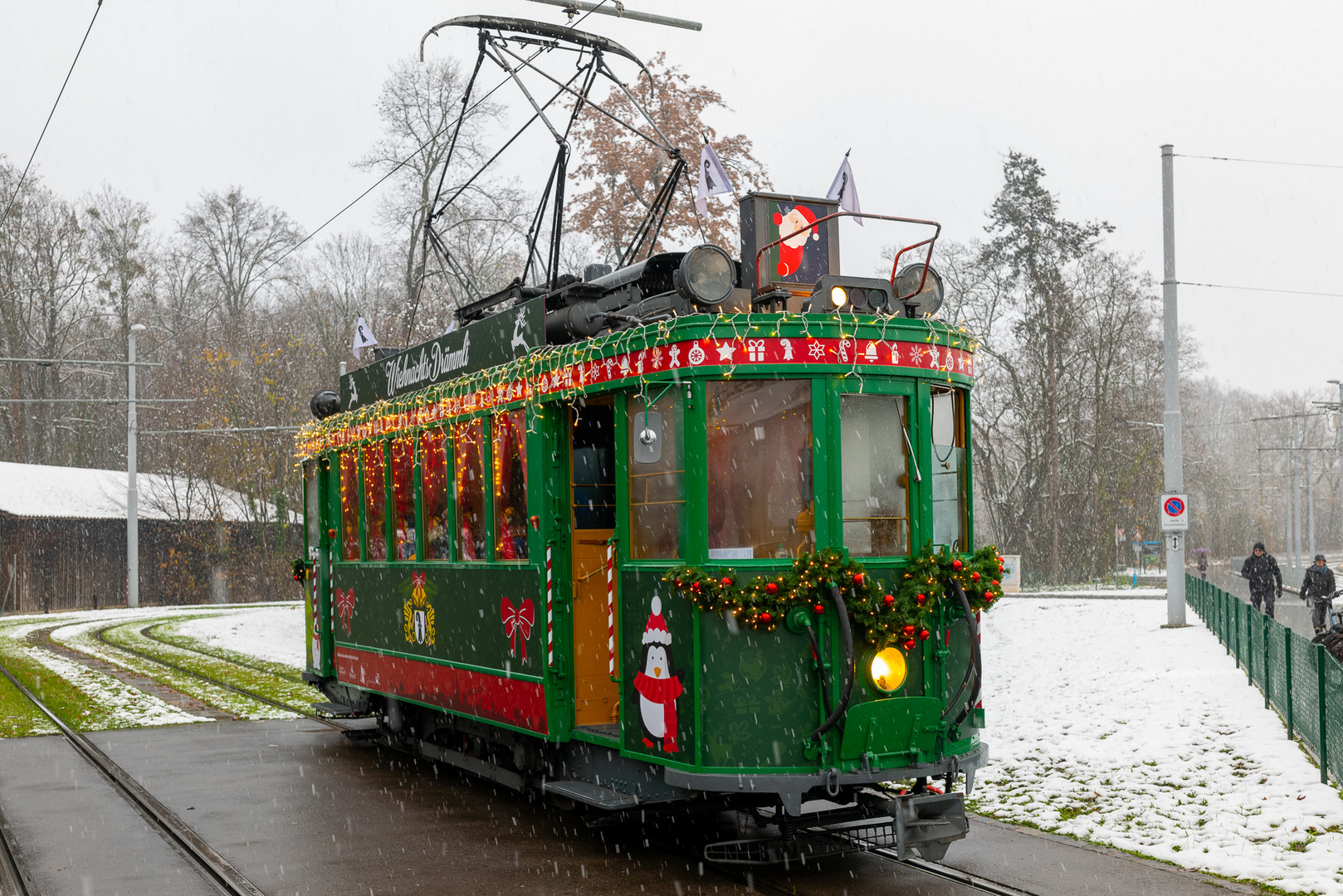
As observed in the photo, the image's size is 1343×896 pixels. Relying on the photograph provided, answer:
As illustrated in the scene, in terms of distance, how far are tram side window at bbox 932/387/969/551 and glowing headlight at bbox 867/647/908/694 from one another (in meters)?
0.71

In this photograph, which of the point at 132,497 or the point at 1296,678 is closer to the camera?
the point at 1296,678

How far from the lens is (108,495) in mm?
42375

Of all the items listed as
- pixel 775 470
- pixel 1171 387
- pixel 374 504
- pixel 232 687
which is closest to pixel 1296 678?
Result: pixel 775 470

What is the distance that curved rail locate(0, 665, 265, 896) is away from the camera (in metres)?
7.19

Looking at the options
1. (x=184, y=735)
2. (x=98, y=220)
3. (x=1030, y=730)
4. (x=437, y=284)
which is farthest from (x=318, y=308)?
(x=1030, y=730)

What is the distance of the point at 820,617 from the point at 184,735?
872 cm

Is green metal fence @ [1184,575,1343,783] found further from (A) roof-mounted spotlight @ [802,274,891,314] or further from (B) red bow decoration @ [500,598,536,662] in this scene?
(B) red bow decoration @ [500,598,536,662]

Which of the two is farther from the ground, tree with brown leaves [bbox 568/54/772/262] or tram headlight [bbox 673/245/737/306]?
tree with brown leaves [bbox 568/54/772/262]

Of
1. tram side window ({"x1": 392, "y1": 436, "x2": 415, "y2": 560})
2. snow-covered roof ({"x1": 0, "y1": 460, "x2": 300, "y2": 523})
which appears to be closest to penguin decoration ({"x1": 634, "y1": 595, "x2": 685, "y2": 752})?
tram side window ({"x1": 392, "y1": 436, "x2": 415, "y2": 560})

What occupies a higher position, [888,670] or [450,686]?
[888,670]

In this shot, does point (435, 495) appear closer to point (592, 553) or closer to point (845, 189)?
point (592, 553)

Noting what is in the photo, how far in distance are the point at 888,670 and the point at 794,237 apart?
2.57m

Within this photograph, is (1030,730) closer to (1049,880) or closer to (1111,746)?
(1111,746)

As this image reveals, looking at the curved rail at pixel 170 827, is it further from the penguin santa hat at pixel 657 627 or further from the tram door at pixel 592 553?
the penguin santa hat at pixel 657 627
